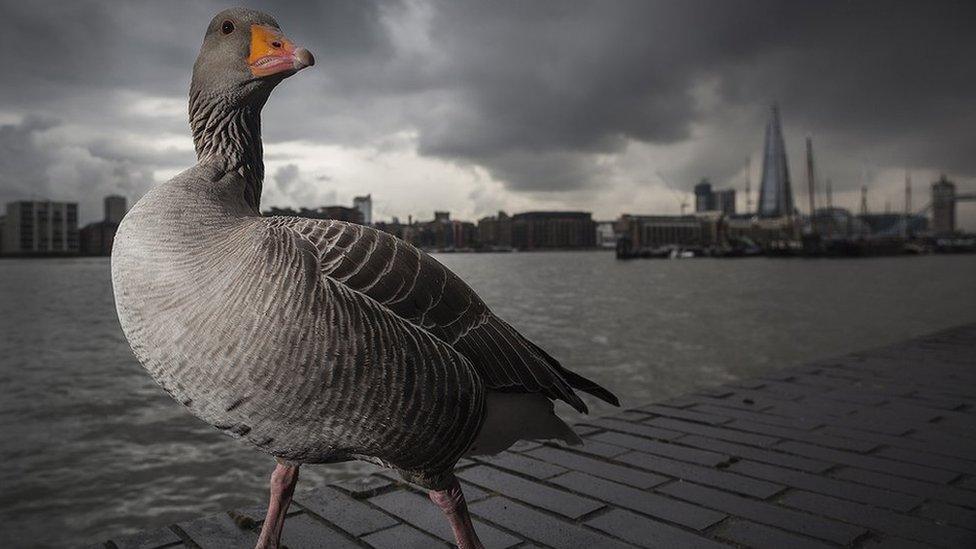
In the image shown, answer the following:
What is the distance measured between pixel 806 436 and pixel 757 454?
2.39 feet

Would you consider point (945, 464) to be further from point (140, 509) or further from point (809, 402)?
point (140, 509)

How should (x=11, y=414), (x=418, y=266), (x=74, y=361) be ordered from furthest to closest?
(x=74, y=361)
(x=11, y=414)
(x=418, y=266)

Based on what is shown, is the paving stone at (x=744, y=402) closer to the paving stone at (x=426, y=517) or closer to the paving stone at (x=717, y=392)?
the paving stone at (x=717, y=392)

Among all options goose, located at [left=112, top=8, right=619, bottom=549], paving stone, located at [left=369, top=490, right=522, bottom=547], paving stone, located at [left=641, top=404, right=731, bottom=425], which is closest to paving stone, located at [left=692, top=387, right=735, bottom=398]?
paving stone, located at [left=641, top=404, right=731, bottom=425]

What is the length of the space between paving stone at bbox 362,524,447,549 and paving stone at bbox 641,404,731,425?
3.20 m

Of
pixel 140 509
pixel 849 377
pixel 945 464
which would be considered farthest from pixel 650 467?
pixel 140 509

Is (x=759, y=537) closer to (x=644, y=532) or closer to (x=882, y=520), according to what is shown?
(x=644, y=532)

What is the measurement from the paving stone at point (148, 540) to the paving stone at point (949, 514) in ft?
14.0

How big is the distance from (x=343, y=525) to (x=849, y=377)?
21.6 ft

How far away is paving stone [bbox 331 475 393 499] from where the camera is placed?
4.02 meters

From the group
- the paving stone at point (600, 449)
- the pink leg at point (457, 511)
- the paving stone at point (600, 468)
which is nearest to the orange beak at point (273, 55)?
the pink leg at point (457, 511)

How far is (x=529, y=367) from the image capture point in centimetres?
271

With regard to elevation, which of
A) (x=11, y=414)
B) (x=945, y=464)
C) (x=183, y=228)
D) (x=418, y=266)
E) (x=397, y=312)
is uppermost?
(x=183, y=228)

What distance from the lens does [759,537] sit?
342cm
